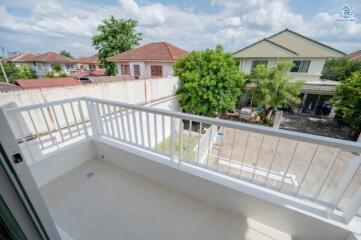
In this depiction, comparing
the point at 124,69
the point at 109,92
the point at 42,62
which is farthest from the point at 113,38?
the point at 42,62

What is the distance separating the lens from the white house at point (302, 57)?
400 inches

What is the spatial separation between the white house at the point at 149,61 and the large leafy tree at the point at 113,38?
92.5 inches

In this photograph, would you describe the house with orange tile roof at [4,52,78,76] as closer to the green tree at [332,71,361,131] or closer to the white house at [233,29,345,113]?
the white house at [233,29,345,113]

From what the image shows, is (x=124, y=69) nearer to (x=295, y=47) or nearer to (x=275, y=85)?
(x=275, y=85)

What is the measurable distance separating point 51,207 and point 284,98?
394 inches

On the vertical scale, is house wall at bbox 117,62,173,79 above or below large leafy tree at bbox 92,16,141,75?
below

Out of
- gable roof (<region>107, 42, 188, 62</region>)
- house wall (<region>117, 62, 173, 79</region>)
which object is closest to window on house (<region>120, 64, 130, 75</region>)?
house wall (<region>117, 62, 173, 79</region>)

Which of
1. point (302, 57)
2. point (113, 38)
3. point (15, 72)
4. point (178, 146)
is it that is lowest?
point (15, 72)

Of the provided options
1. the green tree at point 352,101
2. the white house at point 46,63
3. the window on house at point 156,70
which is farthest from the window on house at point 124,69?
the white house at point 46,63

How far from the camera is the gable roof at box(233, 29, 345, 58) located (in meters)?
10.1

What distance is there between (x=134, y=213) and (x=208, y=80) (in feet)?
21.8

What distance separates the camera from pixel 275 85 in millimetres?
8367

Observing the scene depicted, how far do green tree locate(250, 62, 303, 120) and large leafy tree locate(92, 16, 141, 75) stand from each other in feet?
40.1

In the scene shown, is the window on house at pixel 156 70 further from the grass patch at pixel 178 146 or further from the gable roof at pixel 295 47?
the grass patch at pixel 178 146
